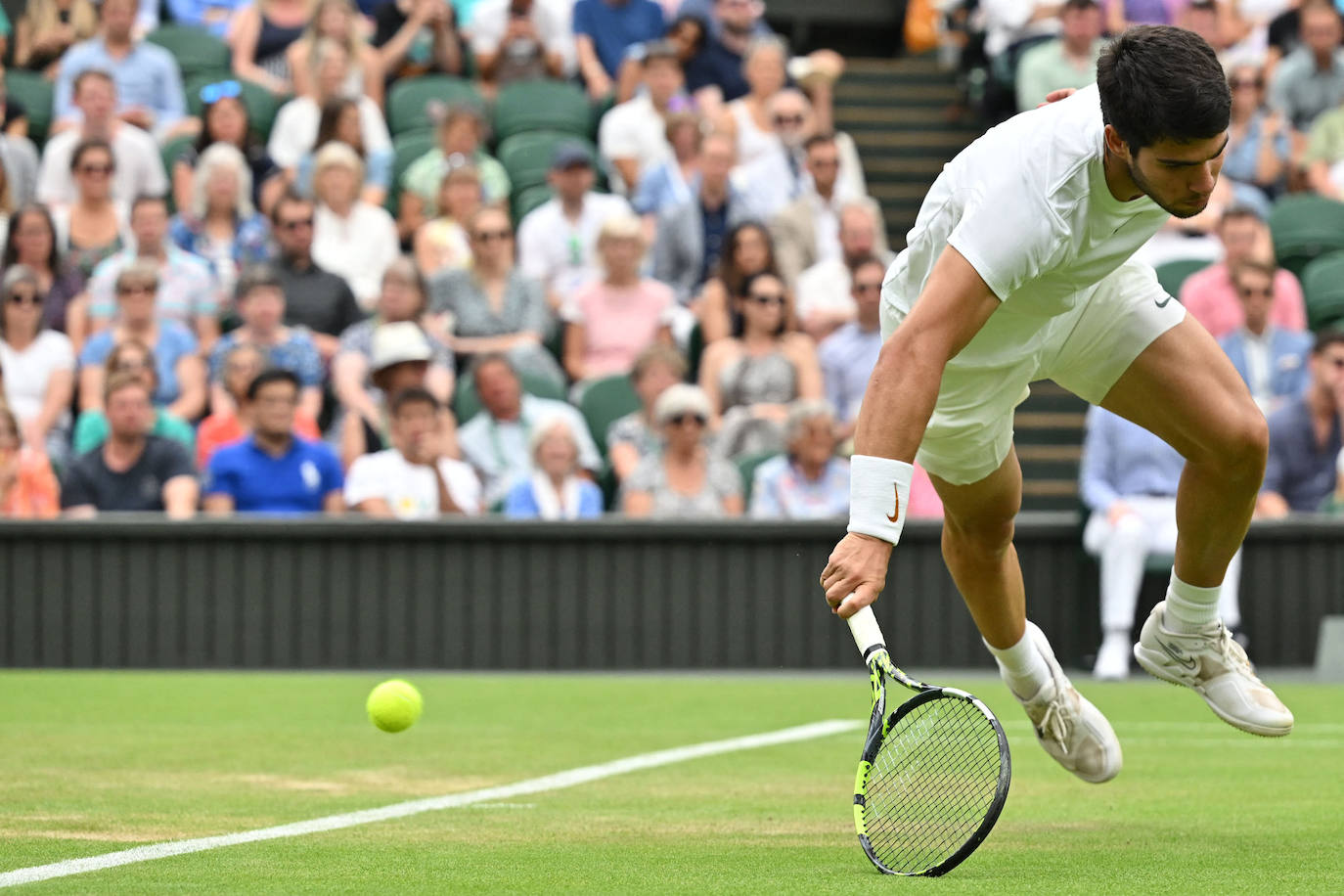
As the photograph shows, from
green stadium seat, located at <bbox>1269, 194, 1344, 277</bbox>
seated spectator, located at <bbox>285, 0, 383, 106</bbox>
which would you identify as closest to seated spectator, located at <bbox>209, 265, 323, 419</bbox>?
seated spectator, located at <bbox>285, 0, 383, 106</bbox>

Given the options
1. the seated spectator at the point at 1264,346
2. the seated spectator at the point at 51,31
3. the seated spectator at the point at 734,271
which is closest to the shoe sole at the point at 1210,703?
the seated spectator at the point at 1264,346

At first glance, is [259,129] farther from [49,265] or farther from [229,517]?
[229,517]

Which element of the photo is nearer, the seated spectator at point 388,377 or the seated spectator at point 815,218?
the seated spectator at point 388,377

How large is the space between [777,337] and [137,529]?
3.74 metres

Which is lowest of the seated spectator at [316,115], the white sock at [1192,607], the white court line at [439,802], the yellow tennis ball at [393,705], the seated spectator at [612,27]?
the white court line at [439,802]

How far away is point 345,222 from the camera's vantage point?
12586mm

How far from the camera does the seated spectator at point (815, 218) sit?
12758 mm

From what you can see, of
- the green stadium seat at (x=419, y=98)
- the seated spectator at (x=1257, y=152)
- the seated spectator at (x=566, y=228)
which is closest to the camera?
the seated spectator at (x=566, y=228)

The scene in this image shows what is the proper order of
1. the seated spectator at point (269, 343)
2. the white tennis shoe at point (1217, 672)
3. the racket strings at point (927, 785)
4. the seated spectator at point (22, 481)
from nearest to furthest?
the racket strings at point (927, 785) < the white tennis shoe at point (1217, 672) < the seated spectator at point (22, 481) < the seated spectator at point (269, 343)

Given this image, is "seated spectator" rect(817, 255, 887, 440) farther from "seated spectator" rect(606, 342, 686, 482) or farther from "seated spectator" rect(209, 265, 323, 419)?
"seated spectator" rect(209, 265, 323, 419)

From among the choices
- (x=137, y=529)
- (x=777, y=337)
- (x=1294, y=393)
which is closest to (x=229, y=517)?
(x=137, y=529)

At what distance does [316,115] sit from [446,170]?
1.12 m

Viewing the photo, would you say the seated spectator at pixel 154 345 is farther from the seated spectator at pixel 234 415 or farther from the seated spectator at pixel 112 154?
the seated spectator at pixel 112 154

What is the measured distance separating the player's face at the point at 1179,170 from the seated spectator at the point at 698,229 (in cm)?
853
